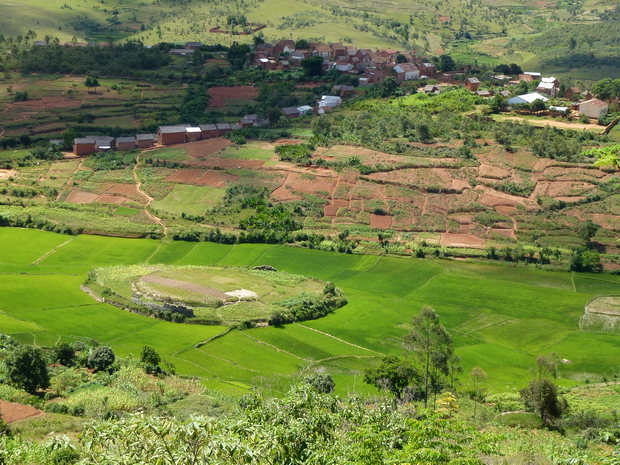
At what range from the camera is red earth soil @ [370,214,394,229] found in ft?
244

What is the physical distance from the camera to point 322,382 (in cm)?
4353

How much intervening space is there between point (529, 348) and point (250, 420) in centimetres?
3279

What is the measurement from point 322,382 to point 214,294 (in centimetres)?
1668

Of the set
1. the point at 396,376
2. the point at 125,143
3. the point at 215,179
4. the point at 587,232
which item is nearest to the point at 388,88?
the point at 125,143

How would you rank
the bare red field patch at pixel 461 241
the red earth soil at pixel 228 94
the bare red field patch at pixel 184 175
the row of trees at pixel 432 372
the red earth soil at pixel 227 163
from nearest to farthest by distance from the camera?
1. the row of trees at pixel 432 372
2. the bare red field patch at pixel 461 241
3. the bare red field patch at pixel 184 175
4. the red earth soil at pixel 227 163
5. the red earth soil at pixel 228 94

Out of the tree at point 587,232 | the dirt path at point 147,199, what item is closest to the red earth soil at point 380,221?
the tree at point 587,232

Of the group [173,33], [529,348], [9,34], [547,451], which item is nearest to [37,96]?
[9,34]

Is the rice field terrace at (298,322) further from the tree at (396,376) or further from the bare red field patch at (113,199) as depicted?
the bare red field patch at (113,199)

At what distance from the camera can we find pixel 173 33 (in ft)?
523

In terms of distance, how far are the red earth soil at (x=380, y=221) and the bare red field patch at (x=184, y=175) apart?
67.2 feet

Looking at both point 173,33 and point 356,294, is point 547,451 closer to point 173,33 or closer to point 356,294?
point 356,294

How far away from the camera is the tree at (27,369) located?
4038 centimetres

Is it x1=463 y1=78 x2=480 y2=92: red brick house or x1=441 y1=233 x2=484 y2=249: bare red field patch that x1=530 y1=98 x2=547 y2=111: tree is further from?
x1=441 y1=233 x2=484 y2=249: bare red field patch

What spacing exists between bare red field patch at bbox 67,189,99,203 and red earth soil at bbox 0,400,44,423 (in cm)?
4398
